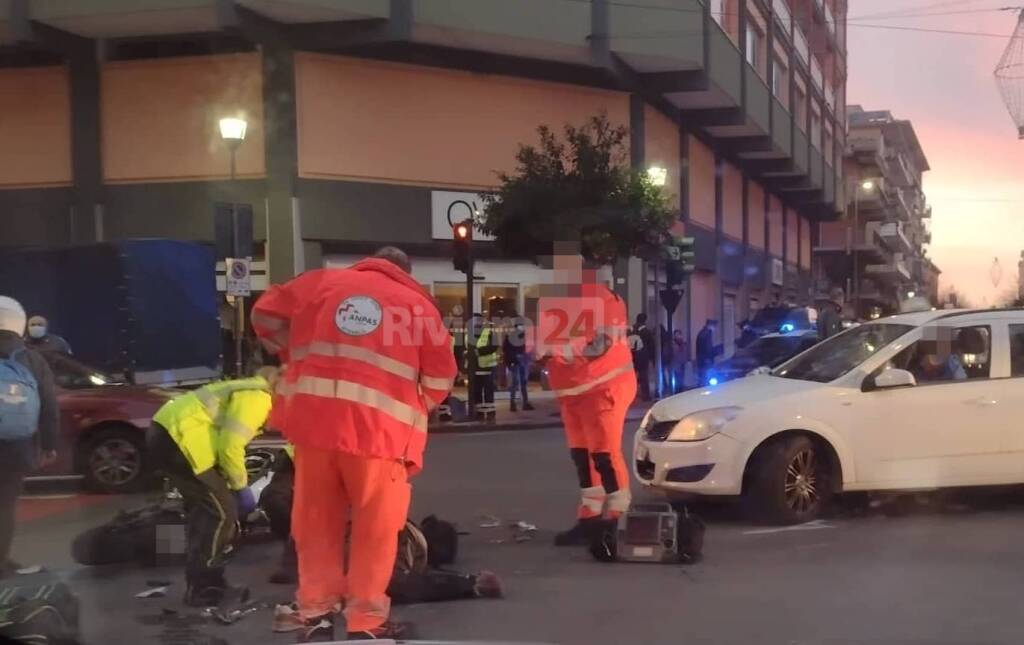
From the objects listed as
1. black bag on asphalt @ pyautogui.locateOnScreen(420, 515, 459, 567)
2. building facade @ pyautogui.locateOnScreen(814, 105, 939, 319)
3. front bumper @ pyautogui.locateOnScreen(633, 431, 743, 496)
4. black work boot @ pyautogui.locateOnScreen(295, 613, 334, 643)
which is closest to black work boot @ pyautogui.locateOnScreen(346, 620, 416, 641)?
black work boot @ pyautogui.locateOnScreen(295, 613, 334, 643)

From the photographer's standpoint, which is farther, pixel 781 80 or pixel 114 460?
pixel 781 80

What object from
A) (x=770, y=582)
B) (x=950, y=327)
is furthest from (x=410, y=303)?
(x=950, y=327)

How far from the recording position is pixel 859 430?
285 inches

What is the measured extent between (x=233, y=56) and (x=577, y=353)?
1422 cm

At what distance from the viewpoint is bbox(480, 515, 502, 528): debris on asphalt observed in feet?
24.8

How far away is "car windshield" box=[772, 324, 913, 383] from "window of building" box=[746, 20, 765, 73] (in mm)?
21172

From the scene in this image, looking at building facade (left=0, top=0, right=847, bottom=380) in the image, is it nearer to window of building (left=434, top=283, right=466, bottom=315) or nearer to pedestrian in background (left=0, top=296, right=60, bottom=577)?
window of building (left=434, top=283, right=466, bottom=315)

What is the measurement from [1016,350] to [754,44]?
24.1 metres

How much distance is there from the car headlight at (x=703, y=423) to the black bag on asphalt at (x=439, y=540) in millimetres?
1979

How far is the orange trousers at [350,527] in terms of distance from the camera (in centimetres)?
414

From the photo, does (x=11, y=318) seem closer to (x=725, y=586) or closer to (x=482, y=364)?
(x=725, y=586)

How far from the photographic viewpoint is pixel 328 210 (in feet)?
61.8

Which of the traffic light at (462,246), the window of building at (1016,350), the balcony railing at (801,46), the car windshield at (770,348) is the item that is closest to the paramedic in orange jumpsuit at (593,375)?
the window of building at (1016,350)

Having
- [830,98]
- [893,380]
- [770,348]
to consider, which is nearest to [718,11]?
[770,348]
